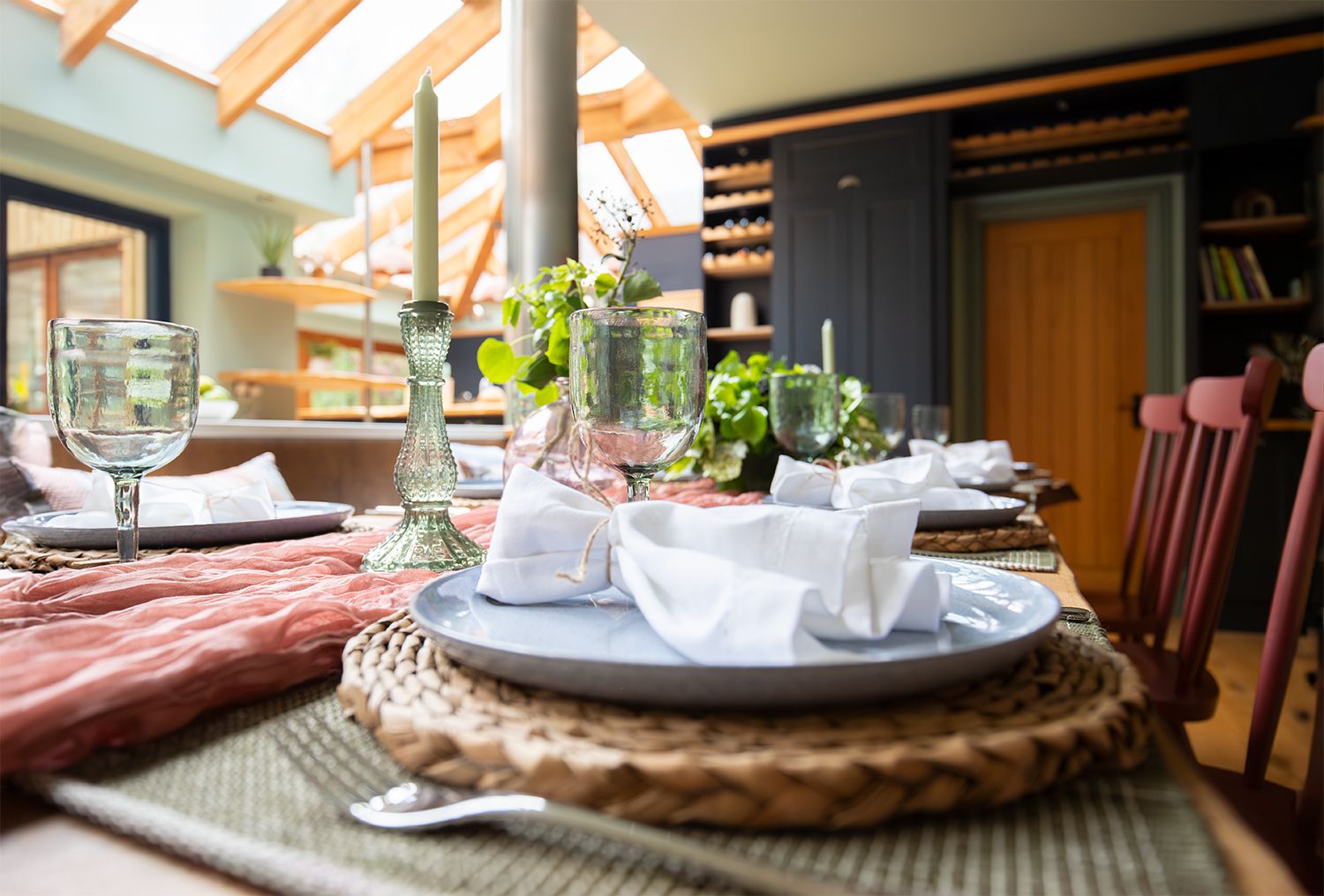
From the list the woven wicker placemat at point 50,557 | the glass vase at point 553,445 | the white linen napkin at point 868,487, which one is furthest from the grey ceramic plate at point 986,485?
the woven wicker placemat at point 50,557

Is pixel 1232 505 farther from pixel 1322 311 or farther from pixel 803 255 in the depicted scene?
pixel 803 255

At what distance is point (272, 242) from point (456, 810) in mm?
6196

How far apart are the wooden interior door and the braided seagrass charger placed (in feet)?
15.7

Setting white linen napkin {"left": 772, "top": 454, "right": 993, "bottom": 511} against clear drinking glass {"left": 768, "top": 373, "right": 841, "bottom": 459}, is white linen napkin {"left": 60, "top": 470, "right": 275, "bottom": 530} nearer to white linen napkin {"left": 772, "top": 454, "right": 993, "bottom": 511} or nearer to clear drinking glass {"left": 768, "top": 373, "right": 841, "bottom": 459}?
white linen napkin {"left": 772, "top": 454, "right": 993, "bottom": 511}

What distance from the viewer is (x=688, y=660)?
0.32 m

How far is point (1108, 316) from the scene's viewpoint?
4.61 m

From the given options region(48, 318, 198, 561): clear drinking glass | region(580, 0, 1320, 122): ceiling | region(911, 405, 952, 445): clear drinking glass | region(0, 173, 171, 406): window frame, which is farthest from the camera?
Result: region(0, 173, 171, 406): window frame

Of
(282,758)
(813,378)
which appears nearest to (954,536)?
(813,378)

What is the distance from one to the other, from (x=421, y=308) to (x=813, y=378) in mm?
590

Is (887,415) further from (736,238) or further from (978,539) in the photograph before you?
(736,238)

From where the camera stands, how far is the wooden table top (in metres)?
0.22

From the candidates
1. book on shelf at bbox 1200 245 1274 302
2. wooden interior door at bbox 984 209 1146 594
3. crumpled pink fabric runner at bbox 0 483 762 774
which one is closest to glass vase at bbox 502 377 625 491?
crumpled pink fabric runner at bbox 0 483 762 774

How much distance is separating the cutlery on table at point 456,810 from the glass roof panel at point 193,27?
5459mm

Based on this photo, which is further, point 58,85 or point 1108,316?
point 1108,316
